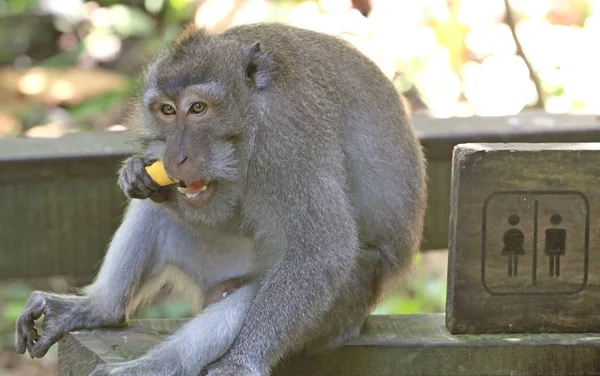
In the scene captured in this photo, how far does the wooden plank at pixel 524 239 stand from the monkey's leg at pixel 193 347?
96 centimetres

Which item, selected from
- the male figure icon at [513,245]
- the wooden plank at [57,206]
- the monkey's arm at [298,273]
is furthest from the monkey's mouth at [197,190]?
the wooden plank at [57,206]

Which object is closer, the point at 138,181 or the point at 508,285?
the point at 138,181

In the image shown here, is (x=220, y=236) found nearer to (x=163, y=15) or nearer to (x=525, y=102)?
(x=525, y=102)

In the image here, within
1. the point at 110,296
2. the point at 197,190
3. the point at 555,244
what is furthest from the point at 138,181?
the point at 555,244

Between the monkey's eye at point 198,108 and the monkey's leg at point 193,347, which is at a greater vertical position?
the monkey's eye at point 198,108

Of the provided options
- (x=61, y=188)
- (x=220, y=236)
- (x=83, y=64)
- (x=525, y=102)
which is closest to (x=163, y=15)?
(x=83, y=64)

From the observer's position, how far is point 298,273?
4.45m

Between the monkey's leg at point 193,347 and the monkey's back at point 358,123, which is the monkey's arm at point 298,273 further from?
the monkey's back at point 358,123

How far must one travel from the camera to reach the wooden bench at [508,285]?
4.66 meters

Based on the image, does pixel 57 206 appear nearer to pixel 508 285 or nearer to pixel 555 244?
pixel 508 285

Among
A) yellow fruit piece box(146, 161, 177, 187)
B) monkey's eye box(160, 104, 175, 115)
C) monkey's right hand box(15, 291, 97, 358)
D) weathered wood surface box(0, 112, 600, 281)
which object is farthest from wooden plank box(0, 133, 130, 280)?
monkey's eye box(160, 104, 175, 115)

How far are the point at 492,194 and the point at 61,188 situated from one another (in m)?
2.40

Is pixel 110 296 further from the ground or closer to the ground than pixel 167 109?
closer to the ground

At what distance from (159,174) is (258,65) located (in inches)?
23.8
